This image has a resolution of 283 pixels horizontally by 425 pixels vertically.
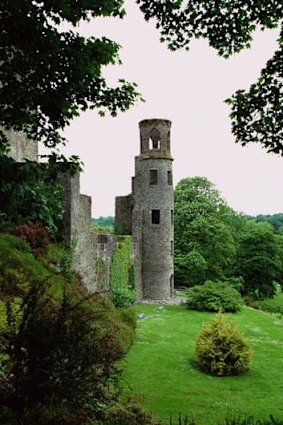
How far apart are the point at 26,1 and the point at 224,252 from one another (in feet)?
109

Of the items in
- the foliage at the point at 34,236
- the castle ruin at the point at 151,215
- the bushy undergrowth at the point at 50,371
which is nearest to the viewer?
the bushy undergrowth at the point at 50,371

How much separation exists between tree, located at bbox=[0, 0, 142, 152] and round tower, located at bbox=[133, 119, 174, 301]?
76.9 ft

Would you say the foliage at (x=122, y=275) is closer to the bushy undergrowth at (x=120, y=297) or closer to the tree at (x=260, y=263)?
the bushy undergrowth at (x=120, y=297)

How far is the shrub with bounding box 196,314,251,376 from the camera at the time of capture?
14.1 meters

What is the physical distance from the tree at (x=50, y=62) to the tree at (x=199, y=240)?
28.7m

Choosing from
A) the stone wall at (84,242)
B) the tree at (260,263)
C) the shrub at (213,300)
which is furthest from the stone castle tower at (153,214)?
the tree at (260,263)

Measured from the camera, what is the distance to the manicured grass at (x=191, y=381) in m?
10.5

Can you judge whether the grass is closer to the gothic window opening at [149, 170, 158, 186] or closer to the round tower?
the round tower

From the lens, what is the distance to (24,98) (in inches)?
275

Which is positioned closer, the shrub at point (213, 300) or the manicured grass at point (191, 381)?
the manicured grass at point (191, 381)

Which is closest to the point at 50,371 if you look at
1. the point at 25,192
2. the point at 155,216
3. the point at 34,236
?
the point at 25,192

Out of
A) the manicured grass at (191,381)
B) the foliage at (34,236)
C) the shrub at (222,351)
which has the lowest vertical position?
the manicured grass at (191,381)

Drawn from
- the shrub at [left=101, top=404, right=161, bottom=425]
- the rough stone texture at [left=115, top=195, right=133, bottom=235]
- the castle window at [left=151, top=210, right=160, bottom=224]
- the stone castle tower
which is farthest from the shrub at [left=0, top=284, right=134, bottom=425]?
the rough stone texture at [left=115, top=195, right=133, bottom=235]

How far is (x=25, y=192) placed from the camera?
674cm
